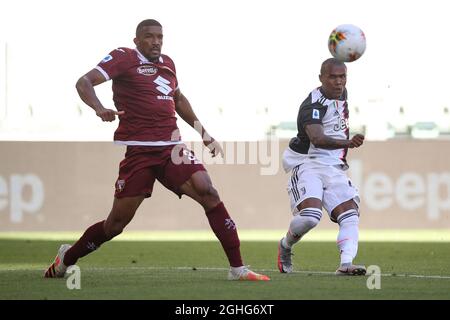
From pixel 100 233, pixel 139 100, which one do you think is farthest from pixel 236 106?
pixel 100 233

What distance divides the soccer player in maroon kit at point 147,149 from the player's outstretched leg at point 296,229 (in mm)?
1121

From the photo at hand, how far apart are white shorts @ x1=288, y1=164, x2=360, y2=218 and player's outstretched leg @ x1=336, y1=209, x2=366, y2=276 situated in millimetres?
182

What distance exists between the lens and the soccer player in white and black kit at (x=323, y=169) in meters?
11.6

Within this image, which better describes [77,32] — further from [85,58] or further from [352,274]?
[352,274]

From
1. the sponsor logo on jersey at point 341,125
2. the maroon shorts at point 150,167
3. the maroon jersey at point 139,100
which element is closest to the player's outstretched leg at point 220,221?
the maroon shorts at point 150,167

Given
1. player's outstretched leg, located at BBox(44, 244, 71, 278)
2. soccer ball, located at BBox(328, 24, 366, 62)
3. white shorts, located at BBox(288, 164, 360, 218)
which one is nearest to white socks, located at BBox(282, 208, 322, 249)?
white shorts, located at BBox(288, 164, 360, 218)

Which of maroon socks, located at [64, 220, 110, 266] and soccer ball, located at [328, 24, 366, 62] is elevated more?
soccer ball, located at [328, 24, 366, 62]

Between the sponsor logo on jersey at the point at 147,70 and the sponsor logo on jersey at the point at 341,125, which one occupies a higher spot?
the sponsor logo on jersey at the point at 147,70

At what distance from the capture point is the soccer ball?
12172mm

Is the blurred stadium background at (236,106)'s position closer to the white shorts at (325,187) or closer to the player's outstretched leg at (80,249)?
the white shorts at (325,187)

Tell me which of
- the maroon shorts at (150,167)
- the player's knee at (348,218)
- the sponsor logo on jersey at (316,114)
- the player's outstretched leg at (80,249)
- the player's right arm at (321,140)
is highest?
the sponsor logo on jersey at (316,114)

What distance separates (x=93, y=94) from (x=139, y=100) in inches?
22.7

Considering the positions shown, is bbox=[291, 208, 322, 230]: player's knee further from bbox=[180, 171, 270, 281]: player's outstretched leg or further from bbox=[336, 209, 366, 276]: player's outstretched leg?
bbox=[180, 171, 270, 281]: player's outstretched leg

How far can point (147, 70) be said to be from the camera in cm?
1091
